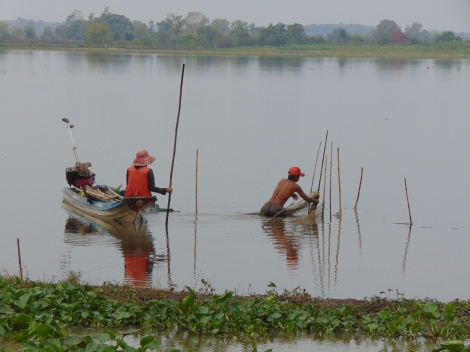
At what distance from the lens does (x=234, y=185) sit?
1758 cm

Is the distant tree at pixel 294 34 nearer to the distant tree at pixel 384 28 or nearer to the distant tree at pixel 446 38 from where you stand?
the distant tree at pixel 384 28

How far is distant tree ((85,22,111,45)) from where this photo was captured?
98.8 m

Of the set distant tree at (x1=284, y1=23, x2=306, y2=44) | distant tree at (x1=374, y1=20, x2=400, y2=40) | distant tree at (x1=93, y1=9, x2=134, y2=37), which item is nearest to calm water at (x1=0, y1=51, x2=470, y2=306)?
distant tree at (x1=284, y1=23, x2=306, y2=44)

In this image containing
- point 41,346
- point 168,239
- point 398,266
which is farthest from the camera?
point 168,239

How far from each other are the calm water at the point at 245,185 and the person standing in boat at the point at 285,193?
22 centimetres

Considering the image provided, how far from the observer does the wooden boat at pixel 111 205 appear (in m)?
12.4

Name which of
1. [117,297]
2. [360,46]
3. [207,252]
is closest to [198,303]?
[117,297]

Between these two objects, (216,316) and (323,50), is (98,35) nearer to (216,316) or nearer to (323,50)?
(323,50)

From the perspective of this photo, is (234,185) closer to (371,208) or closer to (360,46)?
(371,208)

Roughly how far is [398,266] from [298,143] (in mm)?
13270

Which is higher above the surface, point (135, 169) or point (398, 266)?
point (135, 169)

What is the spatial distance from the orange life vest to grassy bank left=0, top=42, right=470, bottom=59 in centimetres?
7532

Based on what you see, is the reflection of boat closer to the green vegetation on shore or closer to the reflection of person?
the reflection of person

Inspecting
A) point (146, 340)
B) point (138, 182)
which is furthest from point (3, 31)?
point (146, 340)
